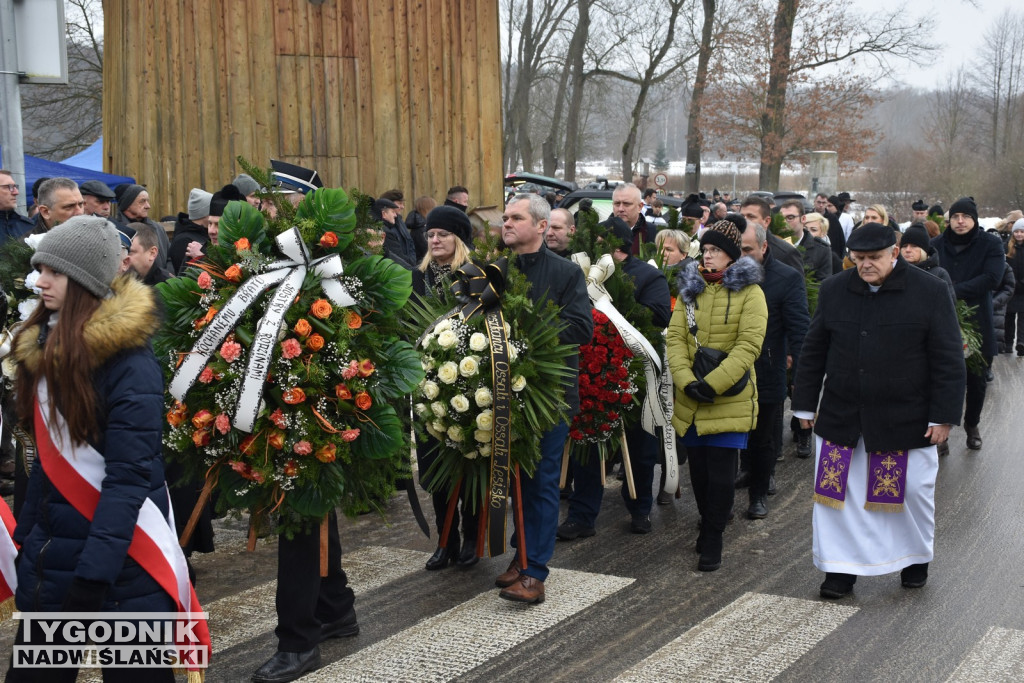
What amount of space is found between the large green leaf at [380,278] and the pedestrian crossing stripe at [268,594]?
1.94m

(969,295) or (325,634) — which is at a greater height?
(969,295)

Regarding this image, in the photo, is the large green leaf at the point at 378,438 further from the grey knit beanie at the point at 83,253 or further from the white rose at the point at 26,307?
the white rose at the point at 26,307

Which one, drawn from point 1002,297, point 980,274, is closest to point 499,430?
point 980,274

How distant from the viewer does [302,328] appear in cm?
503

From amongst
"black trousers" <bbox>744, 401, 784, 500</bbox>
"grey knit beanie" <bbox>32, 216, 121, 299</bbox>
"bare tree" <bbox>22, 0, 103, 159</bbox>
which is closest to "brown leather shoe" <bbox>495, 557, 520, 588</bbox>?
"black trousers" <bbox>744, 401, 784, 500</bbox>

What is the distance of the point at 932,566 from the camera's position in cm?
707

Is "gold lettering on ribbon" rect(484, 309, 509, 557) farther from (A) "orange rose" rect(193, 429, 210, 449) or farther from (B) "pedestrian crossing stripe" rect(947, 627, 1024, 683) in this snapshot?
(B) "pedestrian crossing stripe" rect(947, 627, 1024, 683)

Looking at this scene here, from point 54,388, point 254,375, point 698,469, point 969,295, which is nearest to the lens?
point 54,388

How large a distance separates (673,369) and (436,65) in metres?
10.4

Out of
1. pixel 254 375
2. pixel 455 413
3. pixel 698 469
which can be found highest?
pixel 254 375

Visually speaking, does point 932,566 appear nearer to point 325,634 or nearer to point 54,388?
point 325,634

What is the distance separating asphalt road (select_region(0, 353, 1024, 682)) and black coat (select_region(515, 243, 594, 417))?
48.5 inches

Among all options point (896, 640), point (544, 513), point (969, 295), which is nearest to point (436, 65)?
point (969, 295)

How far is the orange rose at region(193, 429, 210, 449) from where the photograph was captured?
498cm
